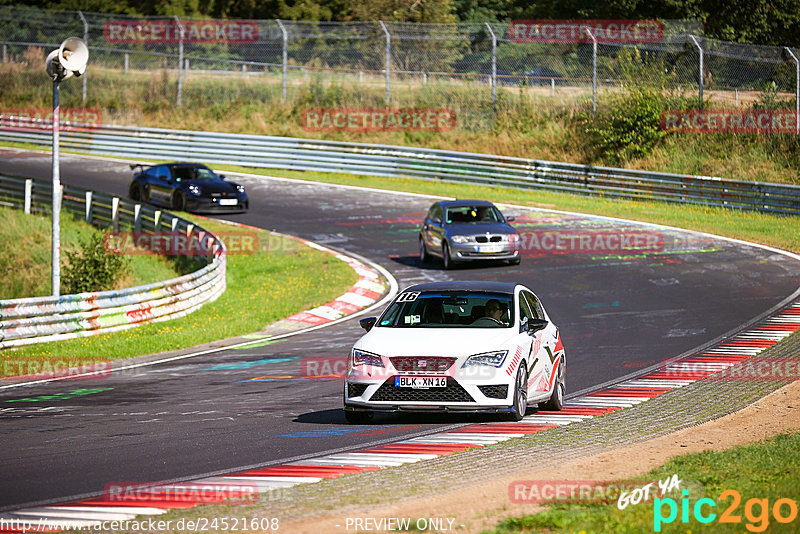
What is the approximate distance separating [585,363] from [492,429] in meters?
5.25

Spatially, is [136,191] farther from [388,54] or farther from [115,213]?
[388,54]

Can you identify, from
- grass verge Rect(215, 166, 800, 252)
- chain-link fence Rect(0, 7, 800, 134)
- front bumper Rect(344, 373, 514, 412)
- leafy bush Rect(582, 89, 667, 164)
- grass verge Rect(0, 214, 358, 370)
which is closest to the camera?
front bumper Rect(344, 373, 514, 412)

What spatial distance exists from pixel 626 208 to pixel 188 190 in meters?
13.2

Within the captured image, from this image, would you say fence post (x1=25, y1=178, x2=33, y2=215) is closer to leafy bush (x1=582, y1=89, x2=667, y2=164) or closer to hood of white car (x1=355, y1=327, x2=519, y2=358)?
leafy bush (x1=582, y1=89, x2=667, y2=164)

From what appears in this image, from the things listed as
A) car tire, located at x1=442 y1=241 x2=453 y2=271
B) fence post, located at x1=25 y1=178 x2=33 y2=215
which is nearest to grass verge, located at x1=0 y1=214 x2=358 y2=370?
car tire, located at x1=442 y1=241 x2=453 y2=271

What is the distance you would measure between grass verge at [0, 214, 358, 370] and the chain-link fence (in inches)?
517

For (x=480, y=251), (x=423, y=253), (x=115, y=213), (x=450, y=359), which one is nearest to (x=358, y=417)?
(x=450, y=359)

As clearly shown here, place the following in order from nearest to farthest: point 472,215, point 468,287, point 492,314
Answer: point 492,314 < point 468,287 < point 472,215

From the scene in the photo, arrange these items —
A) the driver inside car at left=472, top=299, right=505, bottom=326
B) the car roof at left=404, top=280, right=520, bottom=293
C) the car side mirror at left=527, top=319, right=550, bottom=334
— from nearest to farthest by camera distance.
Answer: the car side mirror at left=527, top=319, right=550, bottom=334, the driver inside car at left=472, top=299, right=505, bottom=326, the car roof at left=404, top=280, right=520, bottom=293

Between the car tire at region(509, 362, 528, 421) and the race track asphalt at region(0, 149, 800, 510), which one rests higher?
the car tire at region(509, 362, 528, 421)

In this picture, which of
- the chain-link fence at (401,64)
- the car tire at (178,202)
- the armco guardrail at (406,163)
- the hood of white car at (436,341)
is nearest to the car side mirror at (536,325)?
the hood of white car at (436,341)

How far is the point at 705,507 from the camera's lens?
275 inches

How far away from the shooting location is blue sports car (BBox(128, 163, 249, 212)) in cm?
3303

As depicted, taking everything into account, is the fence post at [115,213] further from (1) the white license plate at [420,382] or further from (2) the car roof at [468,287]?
(1) the white license plate at [420,382]
